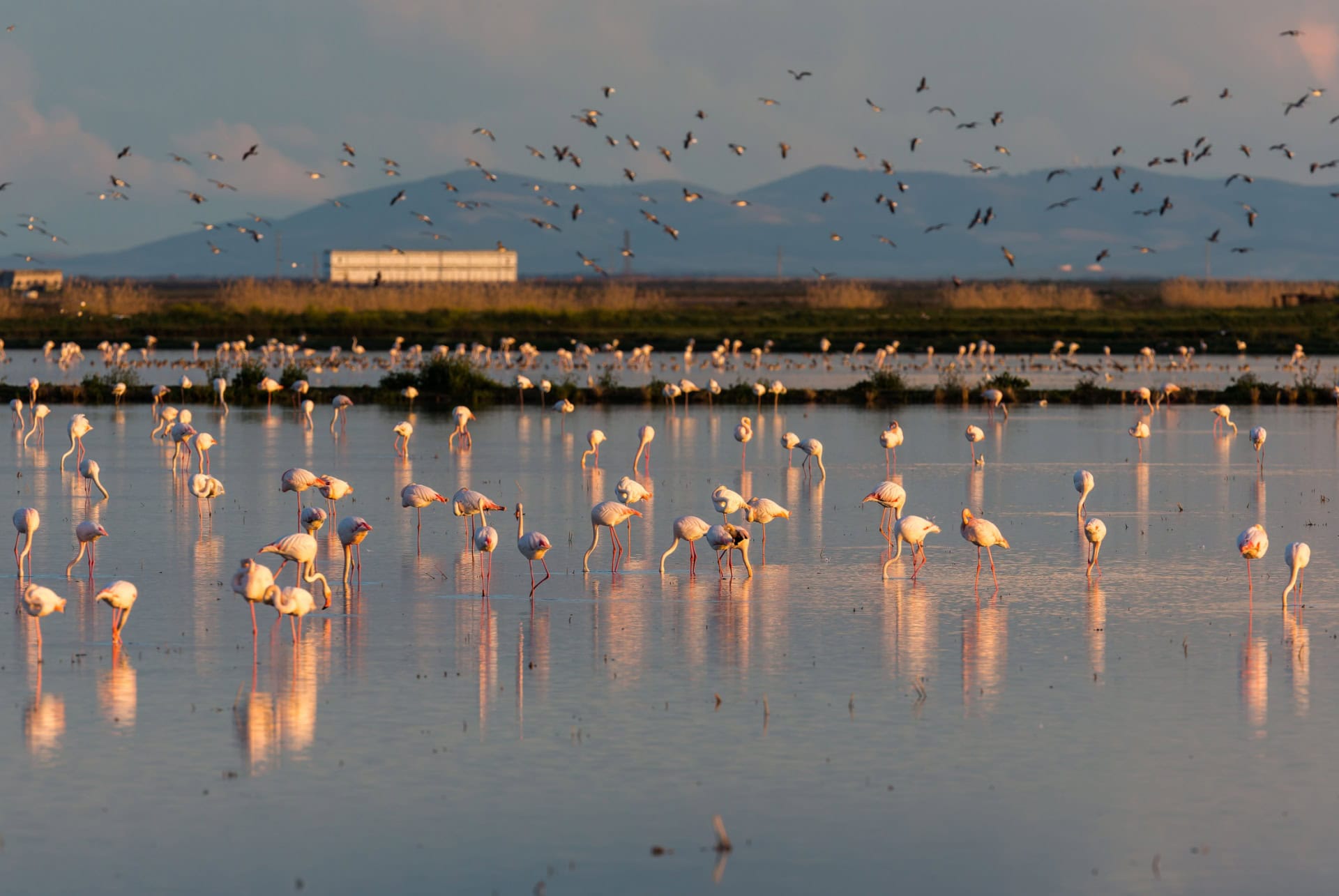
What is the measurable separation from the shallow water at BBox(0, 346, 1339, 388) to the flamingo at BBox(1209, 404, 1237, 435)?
28.8ft

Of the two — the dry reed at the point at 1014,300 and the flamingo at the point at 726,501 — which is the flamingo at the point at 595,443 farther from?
the dry reed at the point at 1014,300

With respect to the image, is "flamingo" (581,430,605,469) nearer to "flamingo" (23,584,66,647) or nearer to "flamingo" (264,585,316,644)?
"flamingo" (264,585,316,644)

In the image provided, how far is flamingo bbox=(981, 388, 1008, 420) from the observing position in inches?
1367

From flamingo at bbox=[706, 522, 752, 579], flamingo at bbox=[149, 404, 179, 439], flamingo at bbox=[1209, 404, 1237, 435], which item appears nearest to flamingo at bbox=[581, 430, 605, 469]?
flamingo at bbox=[149, 404, 179, 439]

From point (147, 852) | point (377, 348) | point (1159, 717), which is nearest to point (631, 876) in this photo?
point (147, 852)

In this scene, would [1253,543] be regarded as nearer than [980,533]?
Yes

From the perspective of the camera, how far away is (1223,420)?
34844 mm

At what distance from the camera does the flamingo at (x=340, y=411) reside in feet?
104

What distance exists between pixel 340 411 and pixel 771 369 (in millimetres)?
18535

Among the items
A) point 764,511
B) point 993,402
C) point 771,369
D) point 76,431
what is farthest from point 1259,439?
point 771,369

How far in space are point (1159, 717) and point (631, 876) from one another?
4055mm

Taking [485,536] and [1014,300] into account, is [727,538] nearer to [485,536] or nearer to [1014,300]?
[485,536]

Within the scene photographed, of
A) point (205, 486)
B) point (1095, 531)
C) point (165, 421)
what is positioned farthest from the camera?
point (165, 421)

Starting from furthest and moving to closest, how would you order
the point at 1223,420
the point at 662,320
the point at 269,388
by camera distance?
the point at 662,320, the point at 269,388, the point at 1223,420
